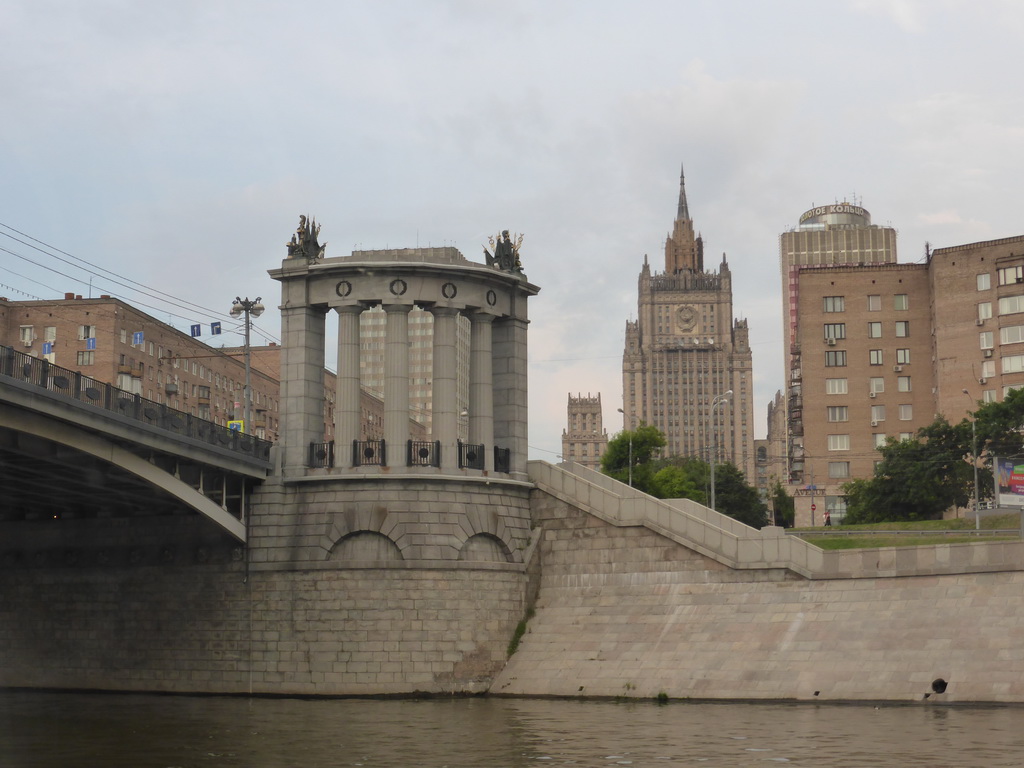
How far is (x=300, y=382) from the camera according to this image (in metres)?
52.8

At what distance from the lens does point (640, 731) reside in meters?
35.3

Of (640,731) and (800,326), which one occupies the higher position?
(800,326)

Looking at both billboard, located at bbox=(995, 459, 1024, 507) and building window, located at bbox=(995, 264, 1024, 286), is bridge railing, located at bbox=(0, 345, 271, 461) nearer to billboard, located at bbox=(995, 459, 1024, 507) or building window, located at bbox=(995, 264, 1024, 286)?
billboard, located at bbox=(995, 459, 1024, 507)

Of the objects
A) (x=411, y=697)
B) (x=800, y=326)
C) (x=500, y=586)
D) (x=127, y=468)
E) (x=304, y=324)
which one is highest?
(x=800, y=326)

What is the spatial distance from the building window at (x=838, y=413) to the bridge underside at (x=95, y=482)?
6767cm

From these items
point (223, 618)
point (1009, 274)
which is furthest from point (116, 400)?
point (1009, 274)

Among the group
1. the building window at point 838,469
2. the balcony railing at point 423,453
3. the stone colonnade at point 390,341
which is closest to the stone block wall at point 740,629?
the balcony railing at point 423,453

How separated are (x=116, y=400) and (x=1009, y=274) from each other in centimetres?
7608

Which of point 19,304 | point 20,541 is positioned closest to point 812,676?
point 20,541

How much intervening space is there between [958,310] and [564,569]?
201ft

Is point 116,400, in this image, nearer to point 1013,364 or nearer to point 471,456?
point 471,456

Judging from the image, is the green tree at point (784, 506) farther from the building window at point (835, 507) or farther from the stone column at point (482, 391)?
the stone column at point (482, 391)

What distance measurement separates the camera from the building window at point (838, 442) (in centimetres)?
11006

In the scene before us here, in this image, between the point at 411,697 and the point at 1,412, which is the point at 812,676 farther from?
the point at 1,412
